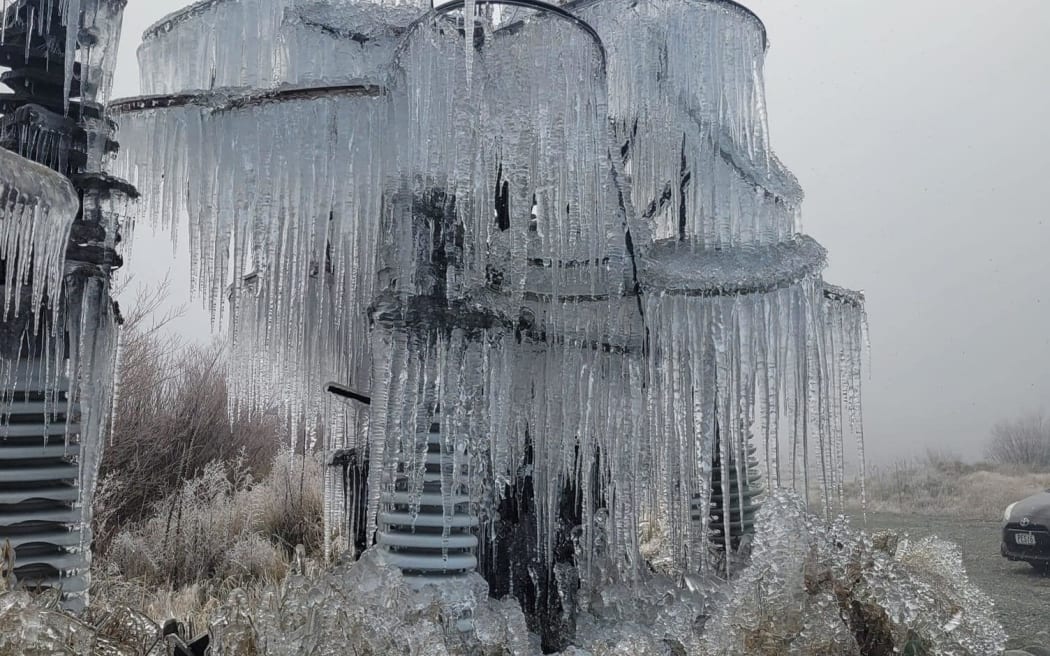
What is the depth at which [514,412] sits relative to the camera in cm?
442

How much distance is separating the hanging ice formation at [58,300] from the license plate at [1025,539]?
9.96 m

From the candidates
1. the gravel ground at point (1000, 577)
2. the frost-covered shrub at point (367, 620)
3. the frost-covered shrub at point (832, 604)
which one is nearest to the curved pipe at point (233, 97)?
the frost-covered shrub at point (367, 620)

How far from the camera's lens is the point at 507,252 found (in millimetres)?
4324

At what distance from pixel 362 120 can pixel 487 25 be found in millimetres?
785

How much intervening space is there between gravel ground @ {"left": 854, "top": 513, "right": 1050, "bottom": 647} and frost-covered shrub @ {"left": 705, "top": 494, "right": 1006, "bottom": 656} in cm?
160

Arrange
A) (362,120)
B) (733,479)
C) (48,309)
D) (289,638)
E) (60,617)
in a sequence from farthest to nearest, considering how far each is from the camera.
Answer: (733,479), (362,120), (48,309), (289,638), (60,617)

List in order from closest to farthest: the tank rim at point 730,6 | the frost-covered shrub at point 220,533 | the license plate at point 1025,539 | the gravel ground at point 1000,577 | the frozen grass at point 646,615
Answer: the frozen grass at point 646,615 < the tank rim at point 730,6 < the gravel ground at point 1000,577 < the frost-covered shrub at point 220,533 < the license plate at point 1025,539

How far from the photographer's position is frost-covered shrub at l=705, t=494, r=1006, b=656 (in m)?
3.04

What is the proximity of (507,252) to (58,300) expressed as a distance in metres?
2.26

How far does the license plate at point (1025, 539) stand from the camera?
8859mm

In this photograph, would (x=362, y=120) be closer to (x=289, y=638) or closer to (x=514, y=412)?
(x=514, y=412)

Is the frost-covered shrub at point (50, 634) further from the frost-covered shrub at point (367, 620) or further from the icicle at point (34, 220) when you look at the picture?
the icicle at point (34, 220)

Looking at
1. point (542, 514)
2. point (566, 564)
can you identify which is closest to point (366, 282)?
point (542, 514)

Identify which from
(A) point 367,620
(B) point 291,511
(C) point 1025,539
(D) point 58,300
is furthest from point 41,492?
(C) point 1025,539
